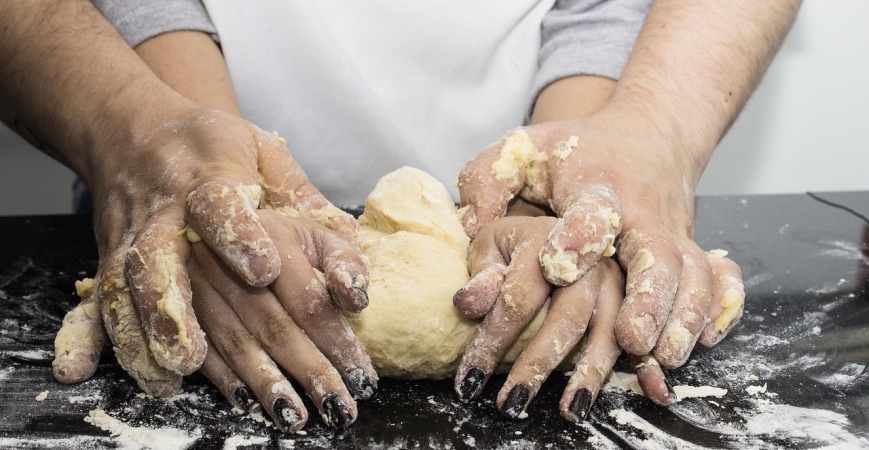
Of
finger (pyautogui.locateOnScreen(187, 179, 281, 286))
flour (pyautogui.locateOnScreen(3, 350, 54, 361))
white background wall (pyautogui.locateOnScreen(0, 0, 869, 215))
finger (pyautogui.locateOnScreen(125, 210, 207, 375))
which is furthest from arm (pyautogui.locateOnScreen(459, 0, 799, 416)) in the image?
white background wall (pyautogui.locateOnScreen(0, 0, 869, 215))

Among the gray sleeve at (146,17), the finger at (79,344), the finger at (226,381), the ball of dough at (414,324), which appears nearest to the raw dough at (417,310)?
the ball of dough at (414,324)

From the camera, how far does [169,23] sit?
182cm

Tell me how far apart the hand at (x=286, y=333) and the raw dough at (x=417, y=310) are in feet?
0.28

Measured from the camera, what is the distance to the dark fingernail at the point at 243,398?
1.15 m

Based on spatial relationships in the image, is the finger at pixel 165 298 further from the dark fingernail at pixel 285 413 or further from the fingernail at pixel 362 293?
the fingernail at pixel 362 293

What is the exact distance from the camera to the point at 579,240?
122 cm

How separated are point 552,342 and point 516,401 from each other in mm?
115

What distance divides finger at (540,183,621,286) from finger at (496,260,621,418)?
0.03 m

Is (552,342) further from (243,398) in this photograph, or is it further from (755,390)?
(243,398)

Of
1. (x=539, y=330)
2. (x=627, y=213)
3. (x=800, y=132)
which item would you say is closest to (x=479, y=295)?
(x=539, y=330)

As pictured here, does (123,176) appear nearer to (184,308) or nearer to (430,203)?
(184,308)

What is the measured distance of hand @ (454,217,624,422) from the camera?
1.14 metres

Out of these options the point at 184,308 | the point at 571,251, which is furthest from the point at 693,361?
the point at 184,308

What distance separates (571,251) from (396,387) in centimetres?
37
